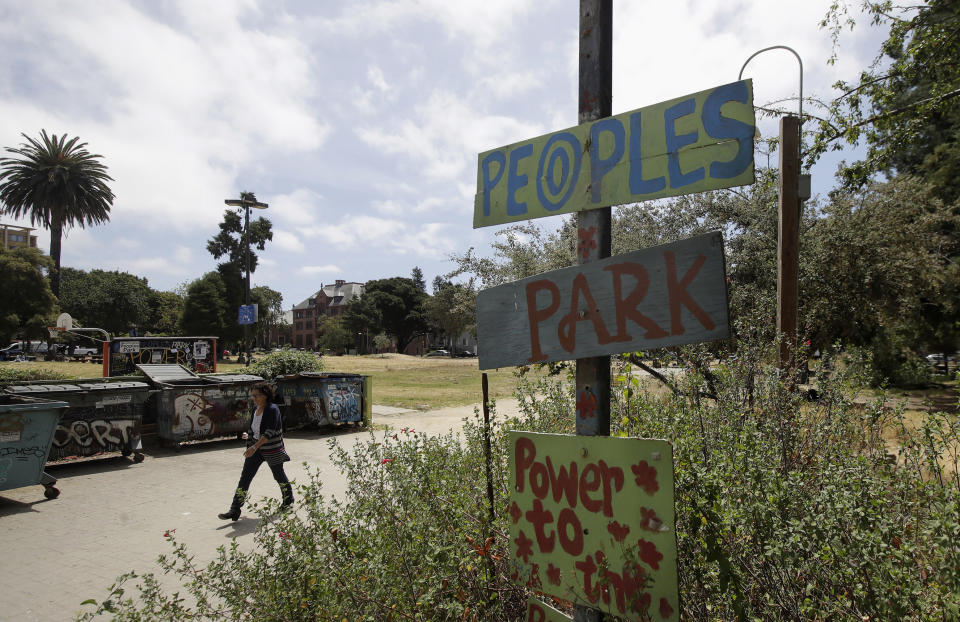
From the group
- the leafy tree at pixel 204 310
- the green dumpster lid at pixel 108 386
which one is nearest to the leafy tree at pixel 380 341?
the leafy tree at pixel 204 310

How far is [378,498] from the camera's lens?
11.0 ft

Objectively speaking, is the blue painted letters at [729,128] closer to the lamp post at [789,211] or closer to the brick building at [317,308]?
the lamp post at [789,211]

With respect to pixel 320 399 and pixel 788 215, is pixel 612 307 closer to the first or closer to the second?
pixel 788 215

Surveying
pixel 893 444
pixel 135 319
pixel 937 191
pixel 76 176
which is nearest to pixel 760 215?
pixel 893 444

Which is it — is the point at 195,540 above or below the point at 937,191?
below

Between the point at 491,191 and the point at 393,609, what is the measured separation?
1.99 meters

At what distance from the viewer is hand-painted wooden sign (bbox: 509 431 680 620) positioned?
1.67 meters

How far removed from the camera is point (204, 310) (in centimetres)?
4381

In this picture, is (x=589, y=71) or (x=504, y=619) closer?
(x=589, y=71)

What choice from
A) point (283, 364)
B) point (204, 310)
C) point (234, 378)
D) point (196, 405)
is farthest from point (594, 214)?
point (204, 310)

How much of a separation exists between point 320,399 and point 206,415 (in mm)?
2430

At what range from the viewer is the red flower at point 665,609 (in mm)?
1655

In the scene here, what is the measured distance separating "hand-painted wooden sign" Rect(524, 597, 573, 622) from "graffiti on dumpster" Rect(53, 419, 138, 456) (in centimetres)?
889

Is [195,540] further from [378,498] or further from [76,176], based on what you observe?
[76,176]
